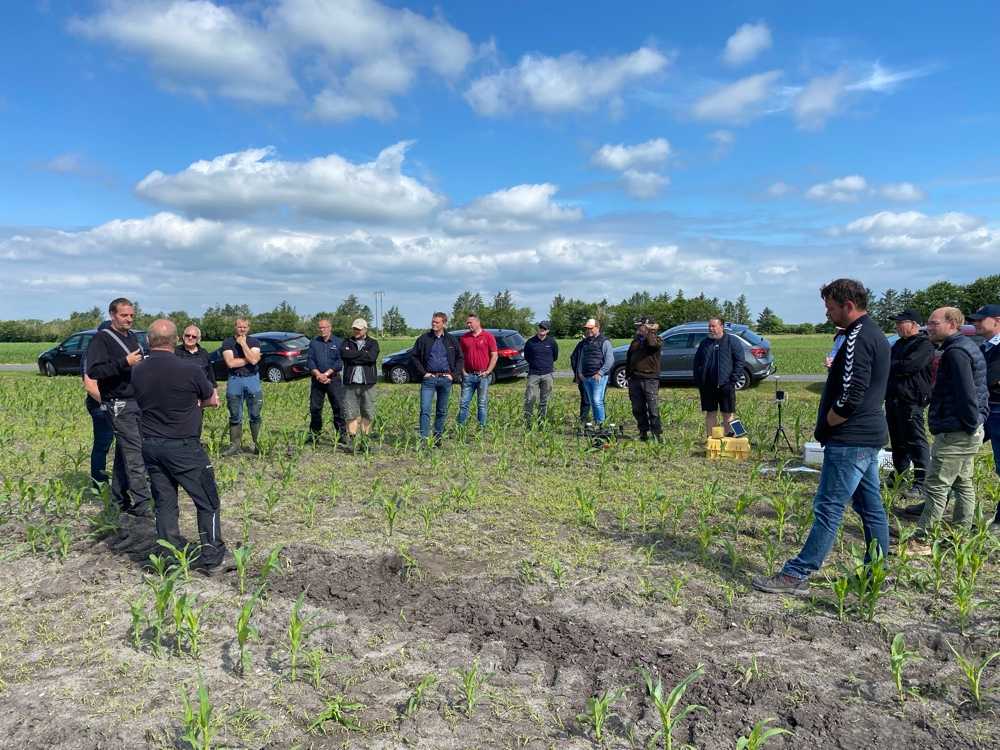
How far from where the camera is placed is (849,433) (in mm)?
4418

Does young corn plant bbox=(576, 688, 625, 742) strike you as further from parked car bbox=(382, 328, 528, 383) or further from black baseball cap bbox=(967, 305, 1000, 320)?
parked car bbox=(382, 328, 528, 383)

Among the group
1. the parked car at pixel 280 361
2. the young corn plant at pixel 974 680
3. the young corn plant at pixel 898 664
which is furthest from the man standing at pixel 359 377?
the parked car at pixel 280 361

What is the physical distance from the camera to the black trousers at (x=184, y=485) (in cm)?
491

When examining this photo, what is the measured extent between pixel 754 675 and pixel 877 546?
59.7 inches

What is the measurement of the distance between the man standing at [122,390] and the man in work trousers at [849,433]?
17.2 feet

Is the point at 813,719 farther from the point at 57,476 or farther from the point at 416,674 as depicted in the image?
the point at 57,476

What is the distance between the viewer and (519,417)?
445 inches

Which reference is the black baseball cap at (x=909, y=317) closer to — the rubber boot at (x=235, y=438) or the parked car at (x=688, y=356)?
the rubber boot at (x=235, y=438)

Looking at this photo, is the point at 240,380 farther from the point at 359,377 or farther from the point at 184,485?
the point at 184,485

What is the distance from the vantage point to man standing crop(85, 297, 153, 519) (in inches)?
231

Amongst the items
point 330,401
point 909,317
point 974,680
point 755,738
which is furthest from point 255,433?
point 974,680

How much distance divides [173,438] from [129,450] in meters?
1.53

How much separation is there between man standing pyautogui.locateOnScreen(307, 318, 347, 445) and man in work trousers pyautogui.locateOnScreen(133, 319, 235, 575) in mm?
4225

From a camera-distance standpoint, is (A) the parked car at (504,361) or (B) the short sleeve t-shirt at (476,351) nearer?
(B) the short sleeve t-shirt at (476,351)
